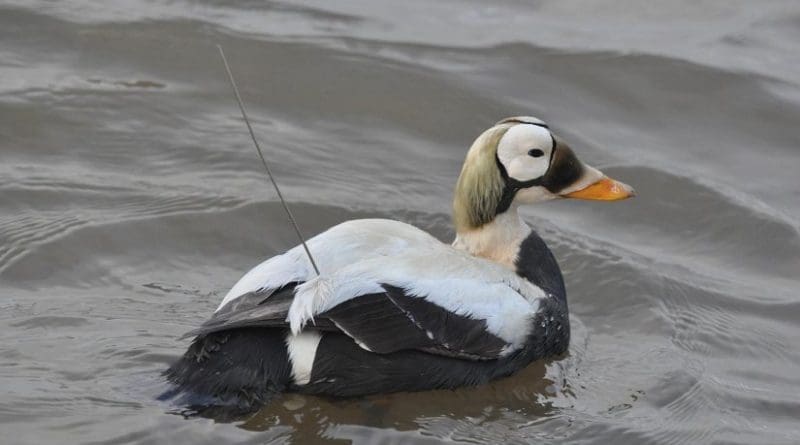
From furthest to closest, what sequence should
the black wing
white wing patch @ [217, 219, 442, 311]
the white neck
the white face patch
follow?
the white neck, the white face patch, white wing patch @ [217, 219, 442, 311], the black wing

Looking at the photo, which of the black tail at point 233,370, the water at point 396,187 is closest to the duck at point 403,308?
the black tail at point 233,370

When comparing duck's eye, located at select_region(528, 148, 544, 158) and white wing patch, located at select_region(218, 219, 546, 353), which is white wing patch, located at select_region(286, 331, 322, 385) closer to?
white wing patch, located at select_region(218, 219, 546, 353)

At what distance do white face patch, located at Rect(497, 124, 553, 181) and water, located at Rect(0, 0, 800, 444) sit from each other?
729 mm

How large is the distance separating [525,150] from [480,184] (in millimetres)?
217

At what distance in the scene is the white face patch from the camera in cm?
530

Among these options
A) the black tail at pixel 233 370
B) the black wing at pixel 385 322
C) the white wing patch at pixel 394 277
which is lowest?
the black tail at pixel 233 370

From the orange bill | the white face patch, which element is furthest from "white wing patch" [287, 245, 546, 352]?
the orange bill

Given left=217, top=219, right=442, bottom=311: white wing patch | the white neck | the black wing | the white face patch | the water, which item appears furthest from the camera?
the white neck

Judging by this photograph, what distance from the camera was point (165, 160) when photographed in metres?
6.76

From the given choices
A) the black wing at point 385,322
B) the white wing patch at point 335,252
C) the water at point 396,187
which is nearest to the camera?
the black wing at point 385,322

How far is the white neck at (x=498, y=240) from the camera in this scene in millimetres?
5504

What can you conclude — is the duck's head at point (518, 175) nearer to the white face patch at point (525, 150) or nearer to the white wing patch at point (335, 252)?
the white face patch at point (525, 150)

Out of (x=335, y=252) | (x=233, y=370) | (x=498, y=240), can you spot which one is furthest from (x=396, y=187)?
(x=233, y=370)

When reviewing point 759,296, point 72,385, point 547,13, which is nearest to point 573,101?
point 547,13
